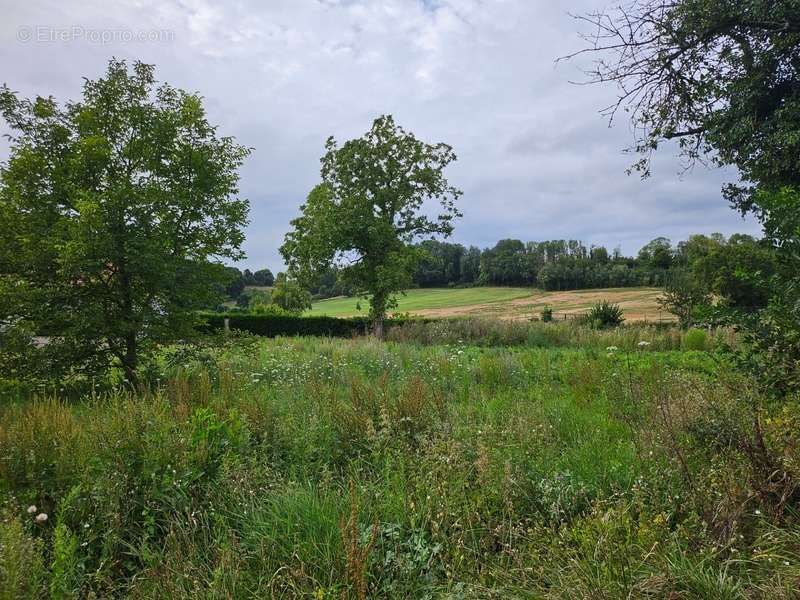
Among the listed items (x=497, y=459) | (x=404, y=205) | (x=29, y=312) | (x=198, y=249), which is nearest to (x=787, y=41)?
(x=497, y=459)

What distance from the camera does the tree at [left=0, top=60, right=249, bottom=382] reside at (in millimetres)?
5707

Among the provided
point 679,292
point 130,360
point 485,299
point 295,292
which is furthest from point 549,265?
point 130,360

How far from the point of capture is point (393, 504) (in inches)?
108

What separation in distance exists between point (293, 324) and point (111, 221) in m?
17.9

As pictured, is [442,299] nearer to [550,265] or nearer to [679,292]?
[550,265]

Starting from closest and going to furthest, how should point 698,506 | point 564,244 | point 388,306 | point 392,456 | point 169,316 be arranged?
point 698,506, point 392,456, point 169,316, point 388,306, point 564,244

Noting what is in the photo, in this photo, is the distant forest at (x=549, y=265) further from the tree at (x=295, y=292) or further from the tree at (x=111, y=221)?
the tree at (x=111, y=221)

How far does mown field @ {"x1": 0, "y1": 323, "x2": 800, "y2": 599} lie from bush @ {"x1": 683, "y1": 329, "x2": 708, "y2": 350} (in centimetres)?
867

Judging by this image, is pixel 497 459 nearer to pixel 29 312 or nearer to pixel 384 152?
pixel 29 312

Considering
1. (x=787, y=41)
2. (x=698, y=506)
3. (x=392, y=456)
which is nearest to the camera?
(x=698, y=506)

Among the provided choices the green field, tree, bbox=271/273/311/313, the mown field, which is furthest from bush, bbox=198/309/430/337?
the green field

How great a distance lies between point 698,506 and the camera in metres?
2.53

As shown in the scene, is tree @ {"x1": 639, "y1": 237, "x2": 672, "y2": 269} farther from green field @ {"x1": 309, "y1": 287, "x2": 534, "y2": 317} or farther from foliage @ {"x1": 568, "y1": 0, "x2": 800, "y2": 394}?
foliage @ {"x1": 568, "y1": 0, "x2": 800, "y2": 394}

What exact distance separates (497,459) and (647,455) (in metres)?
1.03
